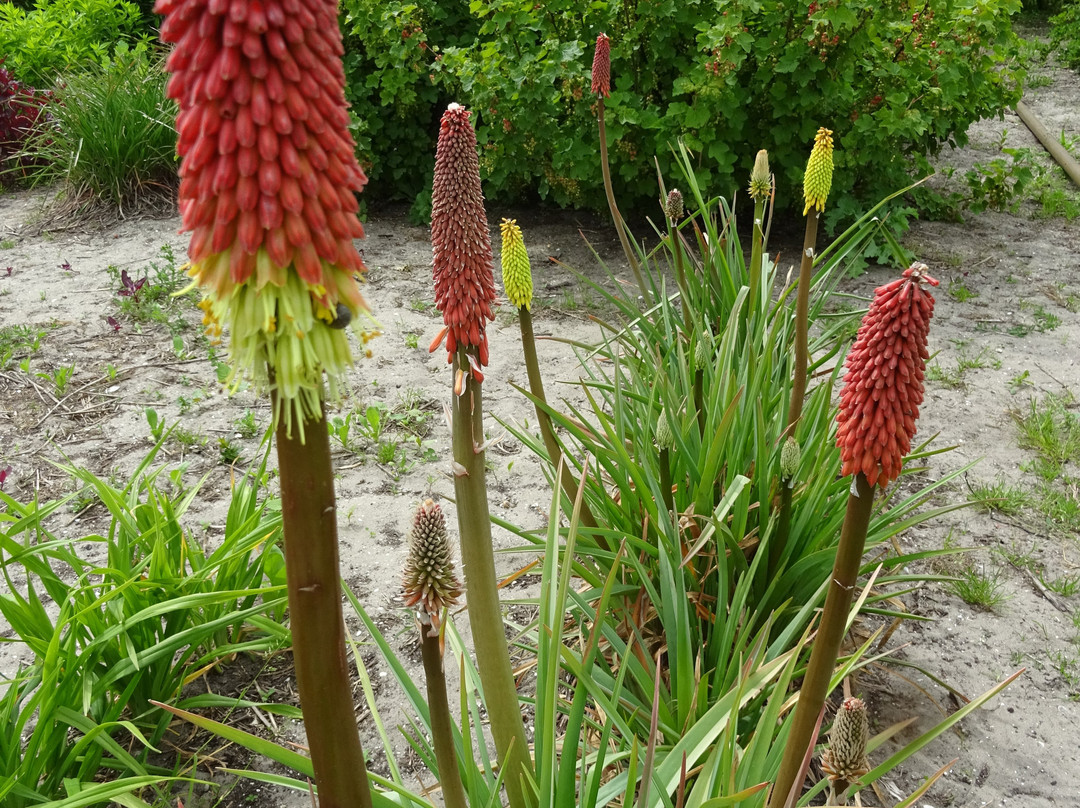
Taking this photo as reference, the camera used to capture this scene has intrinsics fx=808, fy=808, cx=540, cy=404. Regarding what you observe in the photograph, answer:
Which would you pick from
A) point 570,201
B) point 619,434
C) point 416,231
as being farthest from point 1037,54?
point 619,434

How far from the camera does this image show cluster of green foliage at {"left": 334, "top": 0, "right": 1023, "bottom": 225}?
489cm

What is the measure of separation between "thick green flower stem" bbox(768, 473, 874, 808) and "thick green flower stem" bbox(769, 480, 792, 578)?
0.93 metres

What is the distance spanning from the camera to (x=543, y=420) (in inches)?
85.7

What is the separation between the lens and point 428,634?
3.61ft

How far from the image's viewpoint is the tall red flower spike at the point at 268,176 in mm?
776

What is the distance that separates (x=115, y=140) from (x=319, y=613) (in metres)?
6.78

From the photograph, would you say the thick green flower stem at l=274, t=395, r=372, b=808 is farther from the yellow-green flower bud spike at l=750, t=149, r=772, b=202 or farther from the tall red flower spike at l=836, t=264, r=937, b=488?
the yellow-green flower bud spike at l=750, t=149, r=772, b=202

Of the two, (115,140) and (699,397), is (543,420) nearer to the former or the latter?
(699,397)

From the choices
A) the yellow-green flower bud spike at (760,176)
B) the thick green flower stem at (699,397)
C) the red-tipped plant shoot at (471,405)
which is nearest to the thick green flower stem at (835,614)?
the red-tipped plant shoot at (471,405)

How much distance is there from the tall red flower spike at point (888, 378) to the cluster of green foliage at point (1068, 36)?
431 inches

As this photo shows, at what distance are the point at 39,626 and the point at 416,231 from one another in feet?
15.1

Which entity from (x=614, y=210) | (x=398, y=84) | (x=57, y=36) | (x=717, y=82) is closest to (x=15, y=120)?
(x=57, y=36)

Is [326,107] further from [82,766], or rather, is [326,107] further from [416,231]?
[416,231]

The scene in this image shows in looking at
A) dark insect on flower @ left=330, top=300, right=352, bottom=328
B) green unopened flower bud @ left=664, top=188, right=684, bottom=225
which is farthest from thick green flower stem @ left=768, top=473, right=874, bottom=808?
green unopened flower bud @ left=664, top=188, right=684, bottom=225
